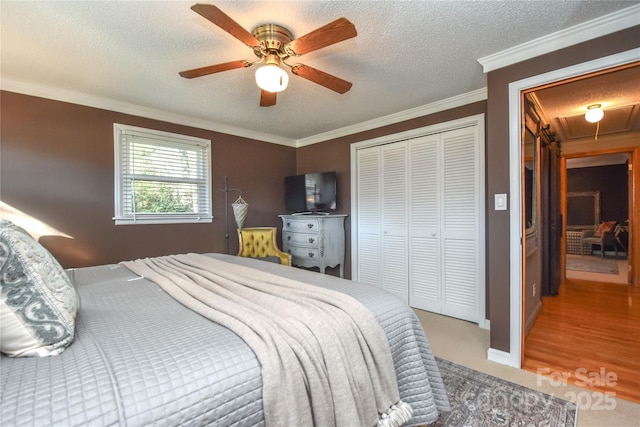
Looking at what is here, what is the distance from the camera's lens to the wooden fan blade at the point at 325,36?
1.51 metres

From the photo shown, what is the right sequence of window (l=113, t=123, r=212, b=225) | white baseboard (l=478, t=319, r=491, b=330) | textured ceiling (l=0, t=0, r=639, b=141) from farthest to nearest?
window (l=113, t=123, r=212, b=225), white baseboard (l=478, t=319, r=491, b=330), textured ceiling (l=0, t=0, r=639, b=141)

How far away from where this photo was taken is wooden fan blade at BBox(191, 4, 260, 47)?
1371mm

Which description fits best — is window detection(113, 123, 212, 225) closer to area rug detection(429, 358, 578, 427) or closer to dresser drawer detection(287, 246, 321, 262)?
dresser drawer detection(287, 246, 321, 262)

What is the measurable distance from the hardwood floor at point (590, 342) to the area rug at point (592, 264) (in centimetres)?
178

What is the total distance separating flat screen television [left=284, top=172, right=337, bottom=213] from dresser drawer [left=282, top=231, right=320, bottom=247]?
0.42 m

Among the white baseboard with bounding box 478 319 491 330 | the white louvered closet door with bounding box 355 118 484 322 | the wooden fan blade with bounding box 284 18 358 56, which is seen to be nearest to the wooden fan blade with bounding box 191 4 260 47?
the wooden fan blade with bounding box 284 18 358 56

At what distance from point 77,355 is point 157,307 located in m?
0.42

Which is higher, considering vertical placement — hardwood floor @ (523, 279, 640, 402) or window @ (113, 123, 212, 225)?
window @ (113, 123, 212, 225)

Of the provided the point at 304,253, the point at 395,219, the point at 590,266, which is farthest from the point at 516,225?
the point at 590,266

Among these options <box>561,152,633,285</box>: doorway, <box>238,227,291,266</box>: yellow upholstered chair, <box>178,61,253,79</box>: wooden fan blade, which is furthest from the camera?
<box>561,152,633,285</box>: doorway

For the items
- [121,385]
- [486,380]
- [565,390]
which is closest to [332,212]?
[486,380]

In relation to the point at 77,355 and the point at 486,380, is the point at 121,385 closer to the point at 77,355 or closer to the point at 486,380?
the point at 77,355

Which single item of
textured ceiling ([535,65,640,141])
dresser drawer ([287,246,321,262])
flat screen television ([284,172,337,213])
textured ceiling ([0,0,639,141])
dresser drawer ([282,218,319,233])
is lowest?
dresser drawer ([287,246,321,262])

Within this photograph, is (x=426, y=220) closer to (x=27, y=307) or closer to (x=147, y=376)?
(x=147, y=376)
